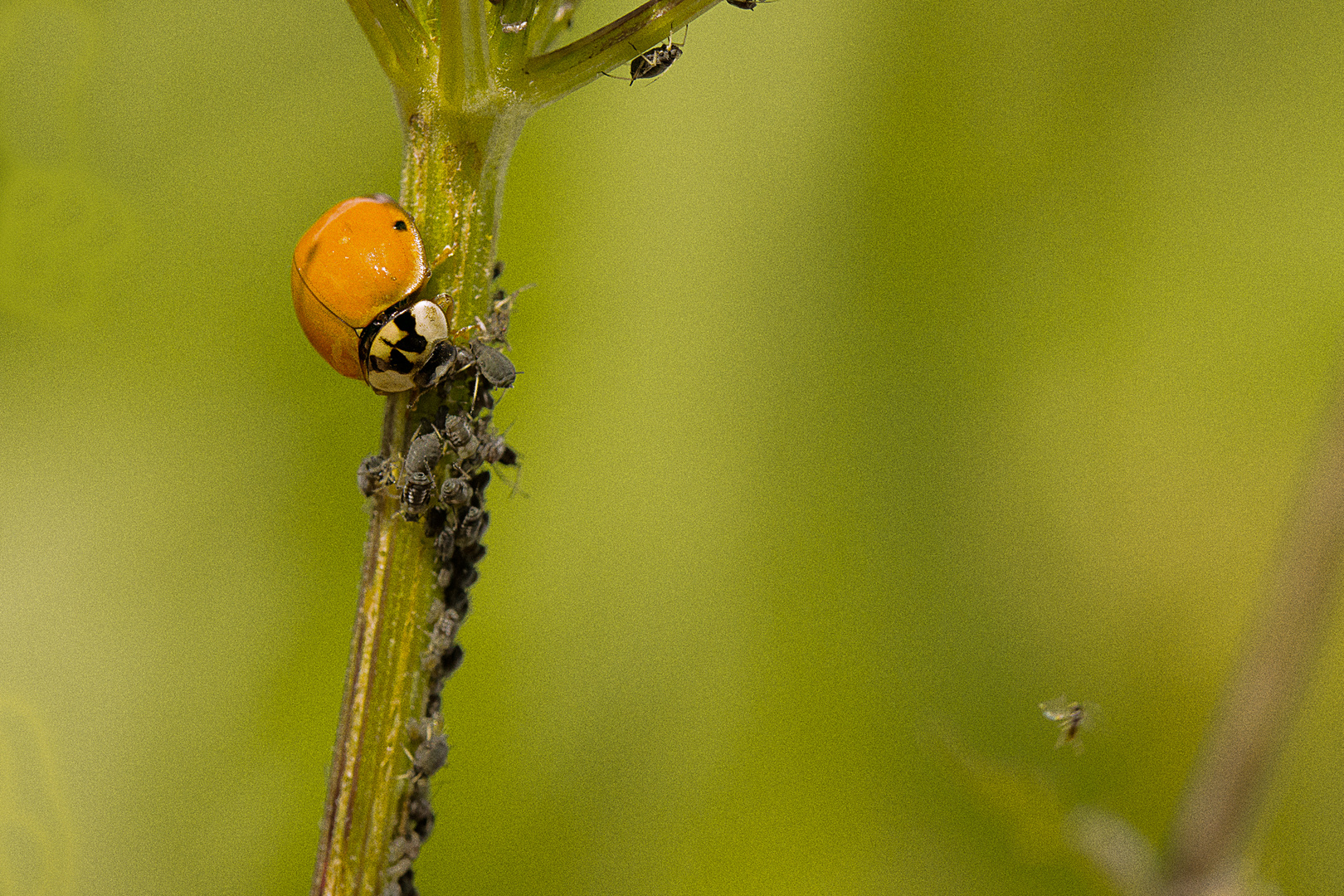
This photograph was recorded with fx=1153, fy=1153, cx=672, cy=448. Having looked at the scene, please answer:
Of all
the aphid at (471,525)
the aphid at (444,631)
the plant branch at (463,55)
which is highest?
the plant branch at (463,55)

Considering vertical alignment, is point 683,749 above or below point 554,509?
below

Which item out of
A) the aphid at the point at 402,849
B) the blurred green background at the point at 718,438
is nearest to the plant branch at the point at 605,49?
the aphid at the point at 402,849

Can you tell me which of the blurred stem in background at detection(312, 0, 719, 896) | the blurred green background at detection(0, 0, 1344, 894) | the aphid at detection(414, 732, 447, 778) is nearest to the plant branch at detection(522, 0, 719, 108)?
the blurred stem in background at detection(312, 0, 719, 896)

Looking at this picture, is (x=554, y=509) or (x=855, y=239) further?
(x=855, y=239)

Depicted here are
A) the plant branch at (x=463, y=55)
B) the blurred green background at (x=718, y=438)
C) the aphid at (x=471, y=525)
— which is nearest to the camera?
the plant branch at (x=463, y=55)

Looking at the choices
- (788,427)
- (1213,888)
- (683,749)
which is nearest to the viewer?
(1213,888)

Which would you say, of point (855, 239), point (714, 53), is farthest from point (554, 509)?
point (714, 53)

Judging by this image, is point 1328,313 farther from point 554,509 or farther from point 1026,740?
point 554,509

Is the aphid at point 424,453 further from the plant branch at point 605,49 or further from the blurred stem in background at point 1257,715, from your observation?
the blurred stem in background at point 1257,715
